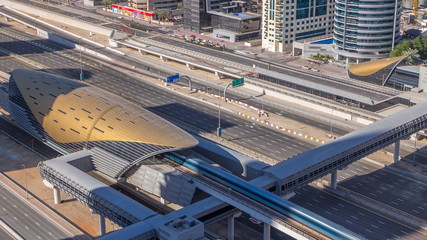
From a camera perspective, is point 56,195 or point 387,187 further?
point 387,187

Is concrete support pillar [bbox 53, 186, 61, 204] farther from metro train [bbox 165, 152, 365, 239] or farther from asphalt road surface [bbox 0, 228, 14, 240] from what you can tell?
metro train [bbox 165, 152, 365, 239]

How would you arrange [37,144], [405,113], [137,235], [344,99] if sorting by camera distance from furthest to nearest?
[344,99] → [37,144] → [405,113] → [137,235]

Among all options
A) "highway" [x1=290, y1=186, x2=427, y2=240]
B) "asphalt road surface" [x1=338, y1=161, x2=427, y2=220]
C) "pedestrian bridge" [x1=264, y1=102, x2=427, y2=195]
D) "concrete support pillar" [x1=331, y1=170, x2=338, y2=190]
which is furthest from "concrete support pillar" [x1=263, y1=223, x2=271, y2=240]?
"asphalt road surface" [x1=338, y1=161, x2=427, y2=220]

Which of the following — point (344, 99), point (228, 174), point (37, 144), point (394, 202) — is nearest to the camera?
point (228, 174)

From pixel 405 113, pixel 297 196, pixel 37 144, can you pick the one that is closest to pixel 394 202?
pixel 297 196

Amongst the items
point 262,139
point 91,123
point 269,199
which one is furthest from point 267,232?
point 262,139

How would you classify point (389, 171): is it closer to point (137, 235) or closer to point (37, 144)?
point (137, 235)

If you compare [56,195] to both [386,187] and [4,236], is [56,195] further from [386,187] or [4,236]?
[386,187]
